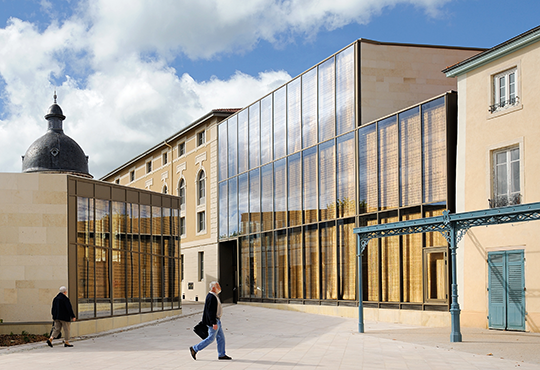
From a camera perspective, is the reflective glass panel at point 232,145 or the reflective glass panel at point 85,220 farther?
the reflective glass panel at point 232,145

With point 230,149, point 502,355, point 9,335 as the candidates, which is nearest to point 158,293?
point 9,335

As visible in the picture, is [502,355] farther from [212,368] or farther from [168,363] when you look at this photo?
[168,363]

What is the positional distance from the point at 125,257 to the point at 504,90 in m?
14.0

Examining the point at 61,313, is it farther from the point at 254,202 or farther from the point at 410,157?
the point at 254,202

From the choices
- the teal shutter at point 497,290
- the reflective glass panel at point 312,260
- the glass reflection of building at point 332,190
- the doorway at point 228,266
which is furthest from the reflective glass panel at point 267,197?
the teal shutter at point 497,290

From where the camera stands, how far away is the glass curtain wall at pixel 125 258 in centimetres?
2017

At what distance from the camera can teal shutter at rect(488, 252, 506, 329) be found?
59.3ft

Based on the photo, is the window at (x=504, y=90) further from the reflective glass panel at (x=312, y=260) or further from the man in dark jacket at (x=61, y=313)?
the man in dark jacket at (x=61, y=313)

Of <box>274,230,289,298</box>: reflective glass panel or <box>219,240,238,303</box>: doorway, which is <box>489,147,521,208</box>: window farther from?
<box>219,240,238,303</box>: doorway

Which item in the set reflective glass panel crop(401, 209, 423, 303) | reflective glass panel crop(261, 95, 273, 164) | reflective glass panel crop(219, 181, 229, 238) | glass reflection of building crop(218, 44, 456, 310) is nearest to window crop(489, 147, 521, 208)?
glass reflection of building crop(218, 44, 456, 310)

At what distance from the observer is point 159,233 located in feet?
85.5

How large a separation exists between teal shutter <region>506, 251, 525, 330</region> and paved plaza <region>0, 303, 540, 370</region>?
59cm

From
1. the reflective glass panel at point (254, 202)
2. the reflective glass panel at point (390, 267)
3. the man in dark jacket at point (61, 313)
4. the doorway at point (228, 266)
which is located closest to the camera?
the man in dark jacket at point (61, 313)

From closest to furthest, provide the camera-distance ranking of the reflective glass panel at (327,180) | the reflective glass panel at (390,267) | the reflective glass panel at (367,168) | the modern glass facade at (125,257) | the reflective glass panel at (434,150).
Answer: the modern glass facade at (125,257), the reflective glass panel at (434,150), the reflective glass panel at (390,267), the reflective glass panel at (367,168), the reflective glass panel at (327,180)
